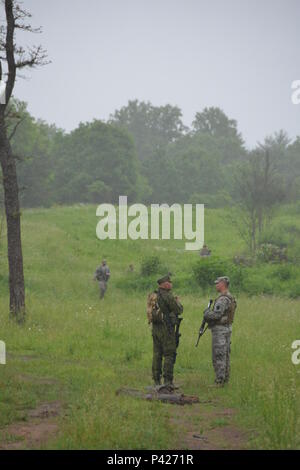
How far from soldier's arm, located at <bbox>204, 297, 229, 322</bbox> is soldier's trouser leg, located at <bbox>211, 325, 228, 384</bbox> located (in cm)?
21

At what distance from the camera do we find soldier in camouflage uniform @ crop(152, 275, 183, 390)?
32.6ft

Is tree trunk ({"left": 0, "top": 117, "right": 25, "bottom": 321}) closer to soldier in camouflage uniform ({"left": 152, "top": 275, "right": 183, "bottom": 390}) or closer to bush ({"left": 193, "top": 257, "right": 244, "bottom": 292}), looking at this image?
soldier in camouflage uniform ({"left": 152, "top": 275, "right": 183, "bottom": 390})

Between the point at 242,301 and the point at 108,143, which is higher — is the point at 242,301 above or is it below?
below

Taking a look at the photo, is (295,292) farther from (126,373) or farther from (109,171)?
(109,171)

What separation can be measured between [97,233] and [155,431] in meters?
33.7

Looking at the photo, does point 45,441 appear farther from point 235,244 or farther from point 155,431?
point 235,244

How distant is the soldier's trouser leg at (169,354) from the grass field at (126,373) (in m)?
0.49

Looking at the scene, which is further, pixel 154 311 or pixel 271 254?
pixel 271 254

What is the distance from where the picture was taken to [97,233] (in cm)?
4022

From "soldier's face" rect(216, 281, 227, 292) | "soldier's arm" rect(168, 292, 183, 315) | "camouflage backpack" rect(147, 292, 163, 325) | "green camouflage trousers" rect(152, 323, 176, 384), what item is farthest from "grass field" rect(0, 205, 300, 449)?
"soldier's face" rect(216, 281, 227, 292)

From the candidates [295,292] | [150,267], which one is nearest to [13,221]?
[150,267]

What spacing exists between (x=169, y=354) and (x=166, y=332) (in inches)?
15.5

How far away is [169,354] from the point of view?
9945mm
